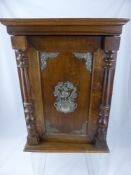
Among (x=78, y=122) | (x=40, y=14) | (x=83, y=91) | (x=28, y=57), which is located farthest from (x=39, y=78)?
(x=40, y=14)

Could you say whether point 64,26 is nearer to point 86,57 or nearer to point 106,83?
point 86,57

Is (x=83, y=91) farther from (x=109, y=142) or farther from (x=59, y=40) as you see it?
(x=109, y=142)

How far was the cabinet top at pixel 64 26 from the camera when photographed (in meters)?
0.78

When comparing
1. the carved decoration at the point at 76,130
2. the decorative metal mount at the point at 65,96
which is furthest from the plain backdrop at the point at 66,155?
the decorative metal mount at the point at 65,96

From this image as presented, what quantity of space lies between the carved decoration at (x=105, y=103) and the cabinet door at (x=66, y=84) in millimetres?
27

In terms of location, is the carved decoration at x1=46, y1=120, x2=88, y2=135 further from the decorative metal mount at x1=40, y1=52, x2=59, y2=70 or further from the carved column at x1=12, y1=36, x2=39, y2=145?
the decorative metal mount at x1=40, y1=52, x2=59, y2=70

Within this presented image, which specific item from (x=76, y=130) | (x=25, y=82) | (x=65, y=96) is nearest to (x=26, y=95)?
(x=25, y=82)

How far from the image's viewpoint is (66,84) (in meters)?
0.98

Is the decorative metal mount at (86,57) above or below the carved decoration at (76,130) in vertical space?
above

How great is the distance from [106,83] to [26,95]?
1.36 feet

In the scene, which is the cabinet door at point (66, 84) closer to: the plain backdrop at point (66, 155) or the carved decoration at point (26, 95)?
the carved decoration at point (26, 95)

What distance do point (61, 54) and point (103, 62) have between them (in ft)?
0.66

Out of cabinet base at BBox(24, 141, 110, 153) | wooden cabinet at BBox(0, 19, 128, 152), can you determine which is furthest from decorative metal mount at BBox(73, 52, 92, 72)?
cabinet base at BBox(24, 141, 110, 153)

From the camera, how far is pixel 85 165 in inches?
42.3
